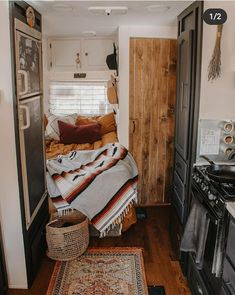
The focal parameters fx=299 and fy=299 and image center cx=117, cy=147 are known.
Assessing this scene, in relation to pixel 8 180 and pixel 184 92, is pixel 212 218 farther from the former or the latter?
pixel 8 180

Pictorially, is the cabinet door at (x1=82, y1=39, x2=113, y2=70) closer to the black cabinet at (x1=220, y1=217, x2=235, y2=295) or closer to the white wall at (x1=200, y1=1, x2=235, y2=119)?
the white wall at (x1=200, y1=1, x2=235, y2=119)

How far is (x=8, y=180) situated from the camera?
2.11 m

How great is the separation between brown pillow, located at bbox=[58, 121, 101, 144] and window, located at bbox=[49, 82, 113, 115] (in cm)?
58

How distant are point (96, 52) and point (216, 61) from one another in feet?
9.34

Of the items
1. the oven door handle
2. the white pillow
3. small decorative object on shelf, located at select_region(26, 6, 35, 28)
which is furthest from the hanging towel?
the white pillow

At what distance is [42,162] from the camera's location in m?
2.79

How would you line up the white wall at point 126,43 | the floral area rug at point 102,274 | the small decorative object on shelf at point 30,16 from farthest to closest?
the white wall at point 126,43
the floral area rug at point 102,274
the small decorative object on shelf at point 30,16

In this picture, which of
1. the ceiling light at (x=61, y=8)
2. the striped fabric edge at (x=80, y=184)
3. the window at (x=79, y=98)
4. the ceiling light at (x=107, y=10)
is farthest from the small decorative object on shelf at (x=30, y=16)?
the window at (x=79, y=98)

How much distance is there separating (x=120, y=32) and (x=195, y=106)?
63.6 inches

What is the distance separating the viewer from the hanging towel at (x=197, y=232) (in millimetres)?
1857

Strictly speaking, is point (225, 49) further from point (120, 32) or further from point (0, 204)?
→ point (0, 204)

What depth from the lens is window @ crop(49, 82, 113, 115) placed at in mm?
4852

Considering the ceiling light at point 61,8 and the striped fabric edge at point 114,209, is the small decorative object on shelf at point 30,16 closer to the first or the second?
the ceiling light at point 61,8

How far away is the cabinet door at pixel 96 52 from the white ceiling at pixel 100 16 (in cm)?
77
